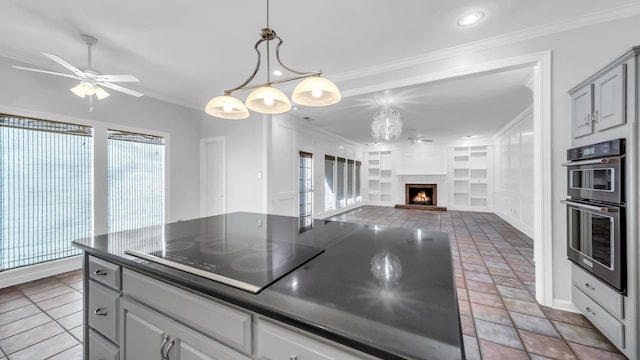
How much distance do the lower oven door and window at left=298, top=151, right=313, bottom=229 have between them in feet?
14.4

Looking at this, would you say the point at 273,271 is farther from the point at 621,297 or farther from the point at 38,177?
the point at 38,177

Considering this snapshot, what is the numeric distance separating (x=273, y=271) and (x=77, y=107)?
13.9ft

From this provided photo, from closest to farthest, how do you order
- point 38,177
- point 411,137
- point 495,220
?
point 38,177 < point 495,220 < point 411,137

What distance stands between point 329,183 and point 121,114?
4862mm

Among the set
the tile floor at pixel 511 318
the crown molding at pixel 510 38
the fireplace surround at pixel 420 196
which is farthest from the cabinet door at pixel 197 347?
the fireplace surround at pixel 420 196

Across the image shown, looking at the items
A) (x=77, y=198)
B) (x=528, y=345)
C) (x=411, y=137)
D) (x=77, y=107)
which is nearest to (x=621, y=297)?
(x=528, y=345)

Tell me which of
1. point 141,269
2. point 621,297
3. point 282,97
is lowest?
point 621,297

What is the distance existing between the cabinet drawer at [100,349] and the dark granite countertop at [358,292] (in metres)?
0.50

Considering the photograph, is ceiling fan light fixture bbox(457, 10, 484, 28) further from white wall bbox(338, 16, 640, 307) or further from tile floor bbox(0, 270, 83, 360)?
tile floor bbox(0, 270, 83, 360)

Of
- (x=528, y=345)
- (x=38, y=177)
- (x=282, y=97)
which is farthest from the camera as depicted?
(x=38, y=177)

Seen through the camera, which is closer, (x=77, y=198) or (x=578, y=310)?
(x=578, y=310)

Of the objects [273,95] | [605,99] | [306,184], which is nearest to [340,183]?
[306,184]

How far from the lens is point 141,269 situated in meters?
1.08

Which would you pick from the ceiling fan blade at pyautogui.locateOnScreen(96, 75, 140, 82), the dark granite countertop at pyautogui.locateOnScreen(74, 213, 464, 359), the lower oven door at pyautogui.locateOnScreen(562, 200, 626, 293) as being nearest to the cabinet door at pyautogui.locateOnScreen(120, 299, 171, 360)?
the dark granite countertop at pyautogui.locateOnScreen(74, 213, 464, 359)
